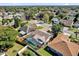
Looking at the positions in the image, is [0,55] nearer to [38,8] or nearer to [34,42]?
[34,42]

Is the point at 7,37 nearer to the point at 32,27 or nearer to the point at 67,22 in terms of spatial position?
the point at 32,27

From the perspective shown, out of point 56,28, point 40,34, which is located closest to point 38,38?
point 40,34

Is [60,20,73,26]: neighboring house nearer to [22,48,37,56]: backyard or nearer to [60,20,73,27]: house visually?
[60,20,73,27]: house

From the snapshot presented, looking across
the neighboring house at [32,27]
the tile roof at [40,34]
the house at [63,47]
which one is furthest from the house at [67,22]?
the neighboring house at [32,27]

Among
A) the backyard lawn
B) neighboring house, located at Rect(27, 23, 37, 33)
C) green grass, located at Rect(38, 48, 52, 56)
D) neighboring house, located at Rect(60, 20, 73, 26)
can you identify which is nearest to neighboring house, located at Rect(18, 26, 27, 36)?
neighboring house, located at Rect(27, 23, 37, 33)

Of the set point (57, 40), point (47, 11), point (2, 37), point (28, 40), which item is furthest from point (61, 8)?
point (2, 37)

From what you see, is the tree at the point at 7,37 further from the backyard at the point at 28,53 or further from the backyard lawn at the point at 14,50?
the backyard at the point at 28,53
